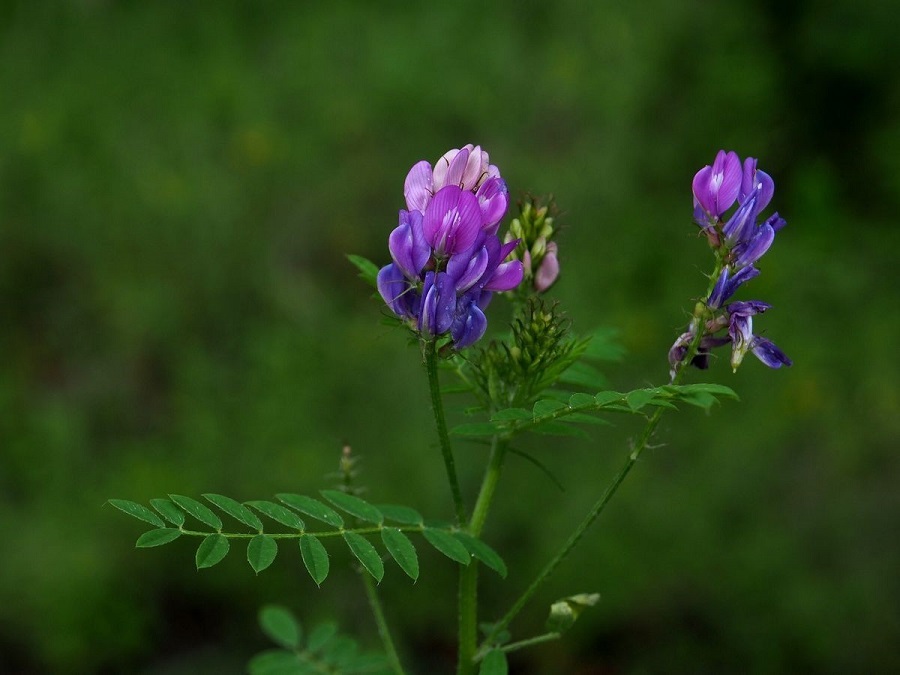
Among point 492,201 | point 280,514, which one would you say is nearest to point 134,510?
point 280,514

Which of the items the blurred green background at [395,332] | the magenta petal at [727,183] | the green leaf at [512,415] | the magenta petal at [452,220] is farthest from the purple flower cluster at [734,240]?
the blurred green background at [395,332]

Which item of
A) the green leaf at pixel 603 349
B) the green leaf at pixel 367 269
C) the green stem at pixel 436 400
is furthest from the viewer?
the green leaf at pixel 603 349

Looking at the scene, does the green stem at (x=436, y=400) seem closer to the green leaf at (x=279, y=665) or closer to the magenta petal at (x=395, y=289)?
the magenta petal at (x=395, y=289)

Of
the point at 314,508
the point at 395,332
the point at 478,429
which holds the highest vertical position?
the point at 395,332

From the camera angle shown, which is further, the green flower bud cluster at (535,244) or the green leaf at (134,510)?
the green flower bud cluster at (535,244)

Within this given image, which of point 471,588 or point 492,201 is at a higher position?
point 492,201

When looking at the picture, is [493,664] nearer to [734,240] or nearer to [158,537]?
[158,537]

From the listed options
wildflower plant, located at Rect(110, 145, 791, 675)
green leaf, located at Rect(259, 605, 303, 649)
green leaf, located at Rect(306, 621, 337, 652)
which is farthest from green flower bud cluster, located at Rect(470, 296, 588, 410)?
green leaf, located at Rect(259, 605, 303, 649)

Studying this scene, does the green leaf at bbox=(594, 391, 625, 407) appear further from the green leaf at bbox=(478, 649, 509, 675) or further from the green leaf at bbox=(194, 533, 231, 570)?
the green leaf at bbox=(194, 533, 231, 570)
